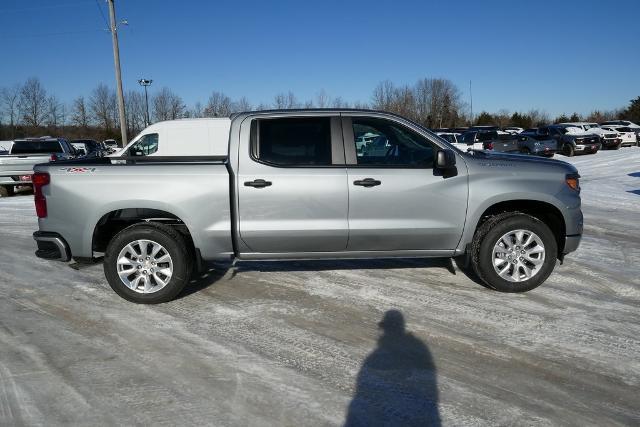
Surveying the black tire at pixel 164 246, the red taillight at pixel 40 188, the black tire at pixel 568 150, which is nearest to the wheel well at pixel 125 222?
the black tire at pixel 164 246

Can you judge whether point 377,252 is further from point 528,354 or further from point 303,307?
point 528,354

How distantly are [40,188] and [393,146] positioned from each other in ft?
11.5

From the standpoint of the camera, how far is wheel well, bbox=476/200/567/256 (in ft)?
16.9

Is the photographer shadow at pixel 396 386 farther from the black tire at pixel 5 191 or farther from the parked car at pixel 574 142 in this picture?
the parked car at pixel 574 142

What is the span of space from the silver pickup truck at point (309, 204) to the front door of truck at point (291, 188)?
10 mm

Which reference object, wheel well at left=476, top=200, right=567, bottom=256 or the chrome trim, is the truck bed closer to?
the chrome trim

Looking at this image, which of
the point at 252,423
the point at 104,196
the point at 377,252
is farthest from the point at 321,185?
the point at 252,423

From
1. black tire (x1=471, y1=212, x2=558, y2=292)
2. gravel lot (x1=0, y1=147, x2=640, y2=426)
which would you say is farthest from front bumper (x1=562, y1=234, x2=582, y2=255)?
gravel lot (x1=0, y1=147, x2=640, y2=426)

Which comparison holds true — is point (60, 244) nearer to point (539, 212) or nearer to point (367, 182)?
point (367, 182)

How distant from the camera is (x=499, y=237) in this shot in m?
5.00

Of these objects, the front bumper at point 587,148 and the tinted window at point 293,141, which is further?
the front bumper at point 587,148

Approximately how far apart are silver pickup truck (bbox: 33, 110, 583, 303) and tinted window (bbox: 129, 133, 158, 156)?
7.82 metres

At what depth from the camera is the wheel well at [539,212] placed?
516cm

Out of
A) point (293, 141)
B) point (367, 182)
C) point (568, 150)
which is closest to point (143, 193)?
point (293, 141)
